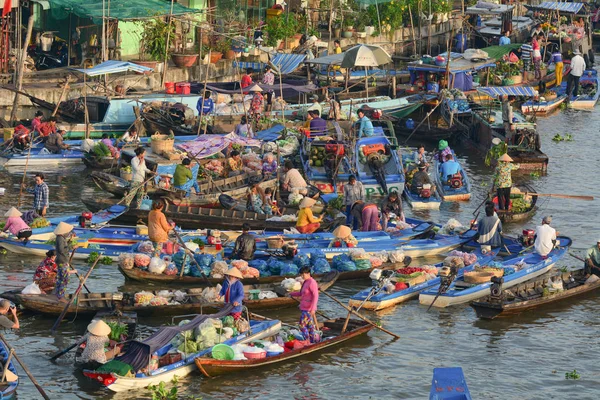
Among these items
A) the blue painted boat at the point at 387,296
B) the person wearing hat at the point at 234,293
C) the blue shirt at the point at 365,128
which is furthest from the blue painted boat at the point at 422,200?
the person wearing hat at the point at 234,293

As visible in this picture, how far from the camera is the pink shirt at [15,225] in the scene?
77.5 feet

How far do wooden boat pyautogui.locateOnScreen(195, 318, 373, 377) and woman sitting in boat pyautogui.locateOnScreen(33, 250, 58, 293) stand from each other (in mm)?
4139

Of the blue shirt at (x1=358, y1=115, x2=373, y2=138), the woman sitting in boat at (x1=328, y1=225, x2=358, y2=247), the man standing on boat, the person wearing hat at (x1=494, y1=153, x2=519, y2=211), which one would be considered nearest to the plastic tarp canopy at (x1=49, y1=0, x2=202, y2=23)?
the blue shirt at (x1=358, y1=115, x2=373, y2=138)

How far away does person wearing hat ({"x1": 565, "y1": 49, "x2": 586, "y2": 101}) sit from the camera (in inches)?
1776

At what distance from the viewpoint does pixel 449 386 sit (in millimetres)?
14070

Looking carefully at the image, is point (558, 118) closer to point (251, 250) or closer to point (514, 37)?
point (514, 37)

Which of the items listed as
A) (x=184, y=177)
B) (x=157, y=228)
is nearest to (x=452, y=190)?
(x=184, y=177)

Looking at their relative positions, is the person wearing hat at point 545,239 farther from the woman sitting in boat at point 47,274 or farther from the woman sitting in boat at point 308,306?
the woman sitting in boat at point 47,274

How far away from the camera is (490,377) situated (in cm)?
1886

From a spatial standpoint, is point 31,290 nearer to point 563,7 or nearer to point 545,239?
point 545,239

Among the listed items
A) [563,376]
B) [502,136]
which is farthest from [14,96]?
[563,376]

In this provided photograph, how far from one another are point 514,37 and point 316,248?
36967mm

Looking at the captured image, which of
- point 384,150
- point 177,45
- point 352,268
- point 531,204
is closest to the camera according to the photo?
point 352,268

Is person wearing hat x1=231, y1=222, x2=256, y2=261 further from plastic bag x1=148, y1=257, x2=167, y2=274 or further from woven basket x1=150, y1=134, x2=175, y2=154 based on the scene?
woven basket x1=150, y1=134, x2=175, y2=154
